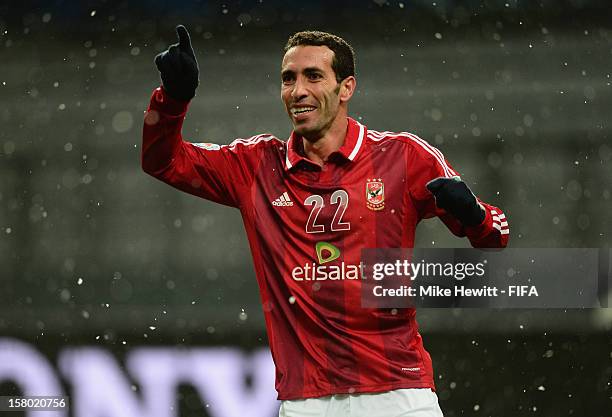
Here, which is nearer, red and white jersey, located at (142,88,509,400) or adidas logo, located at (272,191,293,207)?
red and white jersey, located at (142,88,509,400)

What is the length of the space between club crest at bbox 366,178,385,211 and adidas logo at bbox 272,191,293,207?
0.25 meters

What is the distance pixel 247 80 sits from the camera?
550 cm

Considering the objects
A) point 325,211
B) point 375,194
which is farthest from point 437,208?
point 325,211

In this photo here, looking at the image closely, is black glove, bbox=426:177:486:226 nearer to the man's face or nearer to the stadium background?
the man's face

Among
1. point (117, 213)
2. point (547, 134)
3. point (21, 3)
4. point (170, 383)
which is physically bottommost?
point (170, 383)

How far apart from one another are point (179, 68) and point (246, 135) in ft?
8.52

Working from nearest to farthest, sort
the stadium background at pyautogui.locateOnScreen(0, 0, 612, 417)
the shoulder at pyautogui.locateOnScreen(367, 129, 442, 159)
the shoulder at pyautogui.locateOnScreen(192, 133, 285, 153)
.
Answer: the shoulder at pyautogui.locateOnScreen(367, 129, 442, 159)
the shoulder at pyautogui.locateOnScreen(192, 133, 285, 153)
the stadium background at pyautogui.locateOnScreen(0, 0, 612, 417)

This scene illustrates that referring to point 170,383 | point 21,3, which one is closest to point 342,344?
point 170,383

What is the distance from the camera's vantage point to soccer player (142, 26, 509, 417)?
283 centimetres

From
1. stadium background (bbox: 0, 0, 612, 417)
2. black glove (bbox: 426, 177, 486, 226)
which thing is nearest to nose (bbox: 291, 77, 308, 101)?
black glove (bbox: 426, 177, 486, 226)

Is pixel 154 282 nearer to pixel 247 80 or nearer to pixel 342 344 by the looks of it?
pixel 247 80

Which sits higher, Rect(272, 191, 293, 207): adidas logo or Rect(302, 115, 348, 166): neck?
Rect(302, 115, 348, 166): neck

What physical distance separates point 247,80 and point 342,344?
2.92 meters

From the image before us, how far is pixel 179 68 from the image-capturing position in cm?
278
